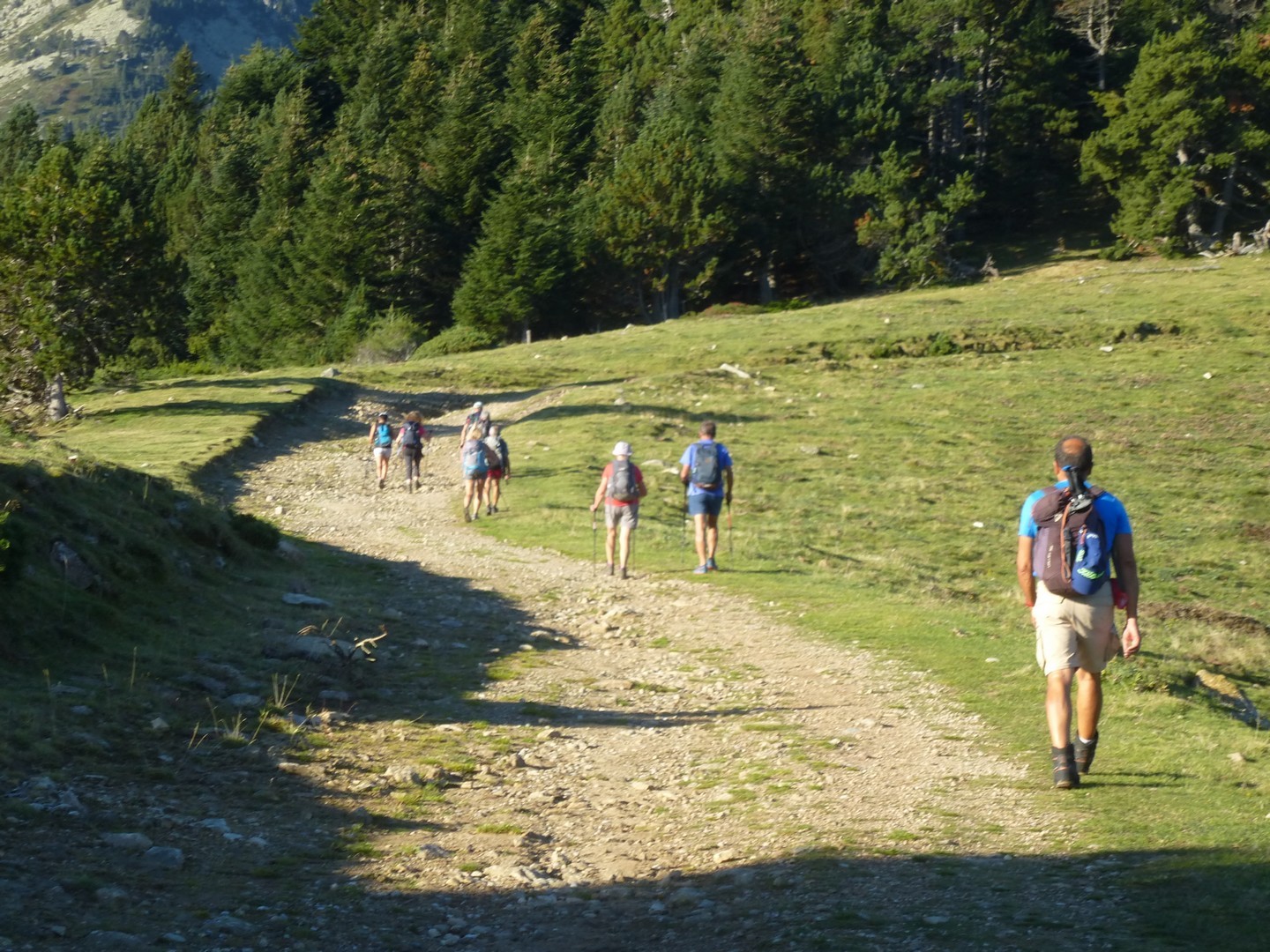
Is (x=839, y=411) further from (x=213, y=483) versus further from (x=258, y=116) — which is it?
(x=258, y=116)


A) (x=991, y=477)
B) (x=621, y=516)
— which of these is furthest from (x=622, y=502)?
(x=991, y=477)

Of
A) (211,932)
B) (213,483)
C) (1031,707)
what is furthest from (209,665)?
(213,483)

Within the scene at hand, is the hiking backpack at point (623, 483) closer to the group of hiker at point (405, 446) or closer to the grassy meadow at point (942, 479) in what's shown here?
the grassy meadow at point (942, 479)

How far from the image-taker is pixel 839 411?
3791 cm

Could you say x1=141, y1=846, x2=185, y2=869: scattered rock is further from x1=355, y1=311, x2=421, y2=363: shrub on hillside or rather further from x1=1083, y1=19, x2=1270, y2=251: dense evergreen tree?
x1=1083, y1=19, x2=1270, y2=251: dense evergreen tree

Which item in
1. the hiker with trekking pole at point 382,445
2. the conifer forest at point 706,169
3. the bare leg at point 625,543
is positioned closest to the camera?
the bare leg at point 625,543

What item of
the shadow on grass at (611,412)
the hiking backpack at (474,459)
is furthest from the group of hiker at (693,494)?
the shadow on grass at (611,412)

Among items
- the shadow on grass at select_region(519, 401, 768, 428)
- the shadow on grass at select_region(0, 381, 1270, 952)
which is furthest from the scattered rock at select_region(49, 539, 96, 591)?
the shadow on grass at select_region(519, 401, 768, 428)

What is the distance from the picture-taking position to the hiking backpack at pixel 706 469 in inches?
696

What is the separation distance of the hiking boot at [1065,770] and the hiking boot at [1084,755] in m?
0.17

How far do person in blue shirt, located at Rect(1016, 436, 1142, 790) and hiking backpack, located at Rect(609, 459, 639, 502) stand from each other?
9.99 m

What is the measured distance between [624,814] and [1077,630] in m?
2.96

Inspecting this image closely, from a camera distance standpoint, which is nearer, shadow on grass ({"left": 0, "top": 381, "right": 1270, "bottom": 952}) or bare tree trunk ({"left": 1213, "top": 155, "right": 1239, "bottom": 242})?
shadow on grass ({"left": 0, "top": 381, "right": 1270, "bottom": 952})

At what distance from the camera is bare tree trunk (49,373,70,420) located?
33906 millimetres
